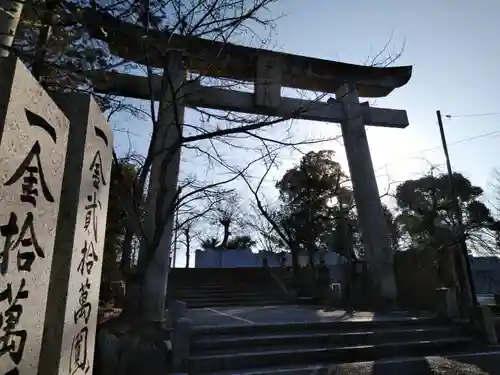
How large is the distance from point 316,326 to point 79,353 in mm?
4891

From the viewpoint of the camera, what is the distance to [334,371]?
4242 mm

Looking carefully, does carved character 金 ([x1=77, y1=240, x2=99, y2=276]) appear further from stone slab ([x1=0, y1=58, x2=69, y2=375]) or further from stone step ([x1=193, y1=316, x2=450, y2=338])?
stone step ([x1=193, y1=316, x2=450, y2=338])

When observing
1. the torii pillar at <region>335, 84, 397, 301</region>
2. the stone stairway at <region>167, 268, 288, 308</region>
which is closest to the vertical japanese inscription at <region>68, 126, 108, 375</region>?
the torii pillar at <region>335, 84, 397, 301</region>

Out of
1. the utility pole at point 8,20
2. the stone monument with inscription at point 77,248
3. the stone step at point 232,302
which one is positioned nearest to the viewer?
the stone monument with inscription at point 77,248

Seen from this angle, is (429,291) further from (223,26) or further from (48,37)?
(48,37)

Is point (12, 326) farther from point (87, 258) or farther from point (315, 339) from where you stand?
point (315, 339)

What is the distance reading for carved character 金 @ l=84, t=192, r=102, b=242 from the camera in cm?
212

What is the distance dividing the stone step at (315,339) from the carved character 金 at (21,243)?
13.4 feet

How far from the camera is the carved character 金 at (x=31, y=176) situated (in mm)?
1444

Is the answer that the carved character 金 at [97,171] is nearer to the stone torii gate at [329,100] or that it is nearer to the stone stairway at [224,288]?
the stone torii gate at [329,100]

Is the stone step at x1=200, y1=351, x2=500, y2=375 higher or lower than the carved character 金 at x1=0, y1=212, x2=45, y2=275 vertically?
lower

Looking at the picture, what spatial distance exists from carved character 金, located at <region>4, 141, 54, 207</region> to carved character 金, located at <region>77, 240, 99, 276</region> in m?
0.57

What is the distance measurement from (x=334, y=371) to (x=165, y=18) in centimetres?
477

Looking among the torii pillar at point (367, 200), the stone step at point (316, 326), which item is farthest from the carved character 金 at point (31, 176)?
the torii pillar at point (367, 200)
